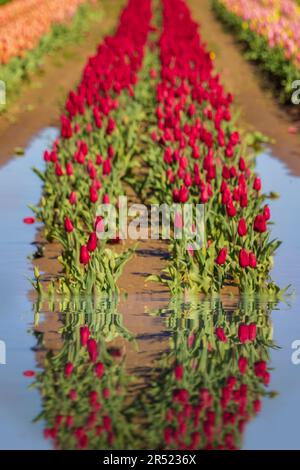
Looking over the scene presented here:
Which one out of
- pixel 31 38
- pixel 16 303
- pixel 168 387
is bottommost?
pixel 168 387

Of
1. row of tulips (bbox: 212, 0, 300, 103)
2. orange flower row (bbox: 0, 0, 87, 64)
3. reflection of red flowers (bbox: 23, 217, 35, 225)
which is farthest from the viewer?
orange flower row (bbox: 0, 0, 87, 64)

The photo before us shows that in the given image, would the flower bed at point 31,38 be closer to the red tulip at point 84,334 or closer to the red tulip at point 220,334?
the red tulip at point 84,334

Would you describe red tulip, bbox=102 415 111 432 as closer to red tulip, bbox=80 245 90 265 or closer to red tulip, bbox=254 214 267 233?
red tulip, bbox=80 245 90 265

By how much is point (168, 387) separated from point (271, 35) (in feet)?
48.0

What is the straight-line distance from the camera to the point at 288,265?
754 cm

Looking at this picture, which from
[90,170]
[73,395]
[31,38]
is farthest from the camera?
[31,38]

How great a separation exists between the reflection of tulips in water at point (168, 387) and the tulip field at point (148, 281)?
0.04ft

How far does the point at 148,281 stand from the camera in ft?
23.6

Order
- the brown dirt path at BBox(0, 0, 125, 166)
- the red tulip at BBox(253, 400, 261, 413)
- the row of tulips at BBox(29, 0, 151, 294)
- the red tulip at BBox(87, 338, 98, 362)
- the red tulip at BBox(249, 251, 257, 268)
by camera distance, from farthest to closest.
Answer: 1. the brown dirt path at BBox(0, 0, 125, 166)
2. the row of tulips at BBox(29, 0, 151, 294)
3. the red tulip at BBox(249, 251, 257, 268)
4. the red tulip at BBox(87, 338, 98, 362)
5. the red tulip at BBox(253, 400, 261, 413)

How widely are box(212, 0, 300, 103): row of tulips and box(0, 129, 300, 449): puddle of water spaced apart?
910cm

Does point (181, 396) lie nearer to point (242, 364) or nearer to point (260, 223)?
point (242, 364)

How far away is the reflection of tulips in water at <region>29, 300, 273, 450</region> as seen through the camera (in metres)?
4.32

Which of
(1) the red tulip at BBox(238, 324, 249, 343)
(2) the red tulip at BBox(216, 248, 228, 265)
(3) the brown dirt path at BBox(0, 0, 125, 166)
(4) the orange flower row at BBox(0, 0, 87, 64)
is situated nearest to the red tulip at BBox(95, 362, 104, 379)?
(1) the red tulip at BBox(238, 324, 249, 343)

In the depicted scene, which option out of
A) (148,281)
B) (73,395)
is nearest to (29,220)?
(148,281)
